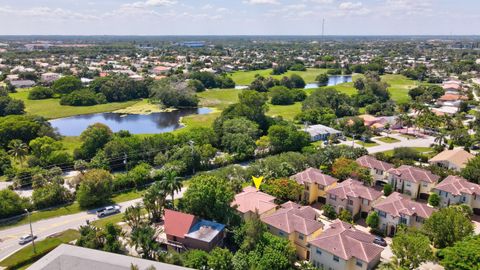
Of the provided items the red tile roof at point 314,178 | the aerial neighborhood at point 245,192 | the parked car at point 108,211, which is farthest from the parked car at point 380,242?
the parked car at point 108,211

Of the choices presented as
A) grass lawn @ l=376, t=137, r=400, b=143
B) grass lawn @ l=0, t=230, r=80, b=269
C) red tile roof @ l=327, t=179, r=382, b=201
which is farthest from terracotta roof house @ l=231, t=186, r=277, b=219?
grass lawn @ l=376, t=137, r=400, b=143

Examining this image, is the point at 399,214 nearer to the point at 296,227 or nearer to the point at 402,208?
the point at 402,208

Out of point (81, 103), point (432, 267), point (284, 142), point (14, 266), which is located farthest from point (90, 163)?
point (81, 103)

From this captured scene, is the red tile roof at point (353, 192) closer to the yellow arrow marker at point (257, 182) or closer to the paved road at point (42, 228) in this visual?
the yellow arrow marker at point (257, 182)

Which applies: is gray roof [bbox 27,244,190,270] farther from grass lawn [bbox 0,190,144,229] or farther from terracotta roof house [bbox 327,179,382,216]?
terracotta roof house [bbox 327,179,382,216]

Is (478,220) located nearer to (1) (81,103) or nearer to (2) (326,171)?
(2) (326,171)

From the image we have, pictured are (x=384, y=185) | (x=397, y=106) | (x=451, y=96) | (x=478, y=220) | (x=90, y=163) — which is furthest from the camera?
(x=451, y=96)
